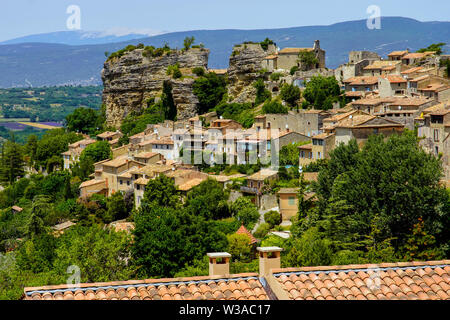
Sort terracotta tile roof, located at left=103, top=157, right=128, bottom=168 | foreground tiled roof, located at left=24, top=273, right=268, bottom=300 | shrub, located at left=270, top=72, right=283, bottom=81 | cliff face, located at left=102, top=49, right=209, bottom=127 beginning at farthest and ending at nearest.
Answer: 1. cliff face, located at left=102, top=49, right=209, bottom=127
2. shrub, located at left=270, top=72, right=283, bottom=81
3. terracotta tile roof, located at left=103, top=157, right=128, bottom=168
4. foreground tiled roof, located at left=24, top=273, right=268, bottom=300

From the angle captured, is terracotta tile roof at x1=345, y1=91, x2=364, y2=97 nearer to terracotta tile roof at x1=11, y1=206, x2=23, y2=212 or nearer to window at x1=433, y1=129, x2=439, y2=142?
window at x1=433, y1=129, x2=439, y2=142

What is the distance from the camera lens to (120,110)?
233ft

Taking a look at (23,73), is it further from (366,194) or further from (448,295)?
(448,295)

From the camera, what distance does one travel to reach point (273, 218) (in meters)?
34.1

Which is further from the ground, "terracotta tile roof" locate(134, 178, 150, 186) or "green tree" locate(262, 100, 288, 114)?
"green tree" locate(262, 100, 288, 114)

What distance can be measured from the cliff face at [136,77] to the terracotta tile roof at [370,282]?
55.5m

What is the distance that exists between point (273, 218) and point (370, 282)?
2481 centimetres

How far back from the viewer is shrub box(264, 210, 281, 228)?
111ft

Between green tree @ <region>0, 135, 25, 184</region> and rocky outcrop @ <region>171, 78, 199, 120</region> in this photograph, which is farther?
green tree @ <region>0, 135, 25, 184</region>

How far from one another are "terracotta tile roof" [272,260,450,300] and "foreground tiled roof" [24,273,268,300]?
0.51 metres

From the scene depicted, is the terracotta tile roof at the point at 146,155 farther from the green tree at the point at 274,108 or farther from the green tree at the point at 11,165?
the green tree at the point at 11,165

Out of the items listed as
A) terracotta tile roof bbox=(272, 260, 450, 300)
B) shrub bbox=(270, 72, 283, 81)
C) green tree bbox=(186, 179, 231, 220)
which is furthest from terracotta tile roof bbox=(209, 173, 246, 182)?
terracotta tile roof bbox=(272, 260, 450, 300)

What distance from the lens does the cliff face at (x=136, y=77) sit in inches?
2623

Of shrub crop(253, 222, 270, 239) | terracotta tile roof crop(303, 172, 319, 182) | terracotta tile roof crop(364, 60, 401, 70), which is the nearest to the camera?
shrub crop(253, 222, 270, 239)
